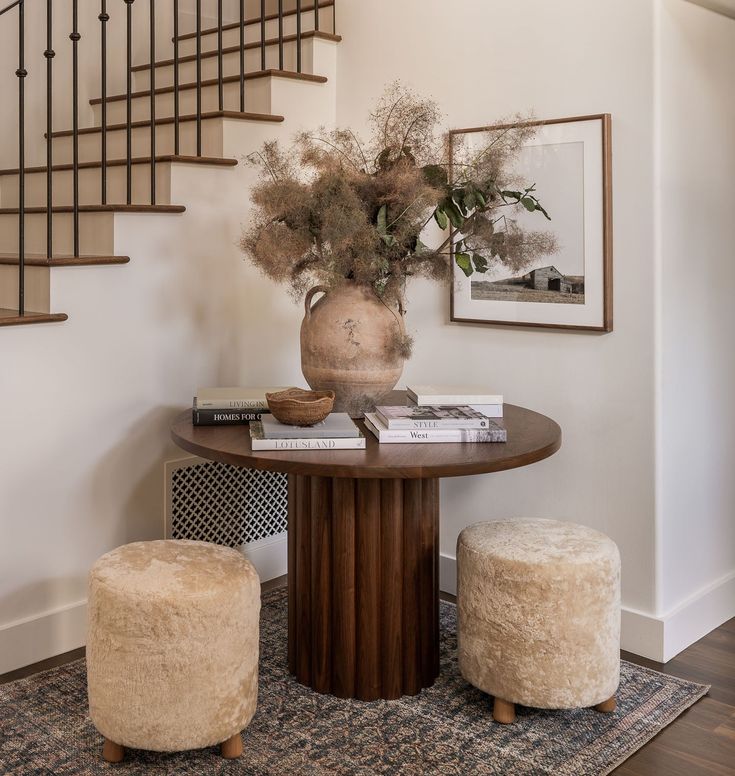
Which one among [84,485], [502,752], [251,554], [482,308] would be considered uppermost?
[482,308]

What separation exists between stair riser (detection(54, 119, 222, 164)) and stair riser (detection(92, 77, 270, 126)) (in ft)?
0.38

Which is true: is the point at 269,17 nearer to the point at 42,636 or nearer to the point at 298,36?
the point at 298,36

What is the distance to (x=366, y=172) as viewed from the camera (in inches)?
96.1

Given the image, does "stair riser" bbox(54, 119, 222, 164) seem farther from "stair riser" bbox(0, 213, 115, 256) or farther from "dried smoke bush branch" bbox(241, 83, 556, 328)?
"dried smoke bush branch" bbox(241, 83, 556, 328)

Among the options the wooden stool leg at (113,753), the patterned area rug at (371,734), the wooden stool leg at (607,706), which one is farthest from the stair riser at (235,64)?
the wooden stool leg at (607,706)

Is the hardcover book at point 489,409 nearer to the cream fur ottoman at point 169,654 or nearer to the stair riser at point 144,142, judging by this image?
the cream fur ottoman at point 169,654

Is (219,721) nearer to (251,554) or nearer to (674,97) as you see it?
(251,554)

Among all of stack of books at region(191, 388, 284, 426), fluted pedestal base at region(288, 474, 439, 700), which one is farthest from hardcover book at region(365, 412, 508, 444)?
stack of books at region(191, 388, 284, 426)

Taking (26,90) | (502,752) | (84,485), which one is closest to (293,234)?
(84,485)

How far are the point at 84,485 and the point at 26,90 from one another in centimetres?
190

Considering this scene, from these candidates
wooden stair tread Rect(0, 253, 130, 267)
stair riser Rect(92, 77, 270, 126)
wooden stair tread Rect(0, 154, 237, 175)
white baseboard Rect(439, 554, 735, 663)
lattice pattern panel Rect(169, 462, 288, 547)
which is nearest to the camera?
wooden stair tread Rect(0, 253, 130, 267)

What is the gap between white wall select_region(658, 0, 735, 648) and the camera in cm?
259

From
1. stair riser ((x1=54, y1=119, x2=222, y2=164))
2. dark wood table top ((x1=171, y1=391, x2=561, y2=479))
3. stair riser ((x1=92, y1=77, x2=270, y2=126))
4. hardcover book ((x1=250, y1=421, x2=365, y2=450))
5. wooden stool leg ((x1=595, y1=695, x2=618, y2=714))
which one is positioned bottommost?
wooden stool leg ((x1=595, y1=695, x2=618, y2=714))

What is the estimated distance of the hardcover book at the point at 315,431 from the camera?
2.16 metres
